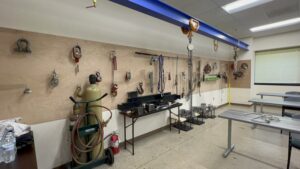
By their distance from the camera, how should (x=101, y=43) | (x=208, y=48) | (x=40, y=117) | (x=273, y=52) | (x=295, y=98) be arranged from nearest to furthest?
(x=40, y=117), (x=101, y=43), (x=295, y=98), (x=208, y=48), (x=273, y=52)

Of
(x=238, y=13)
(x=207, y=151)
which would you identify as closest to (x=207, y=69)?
(x=238, y=13)

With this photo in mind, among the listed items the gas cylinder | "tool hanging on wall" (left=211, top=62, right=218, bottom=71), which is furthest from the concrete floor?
"tool hanging on wall" (left=211, top=62, right=218, bottom=71)

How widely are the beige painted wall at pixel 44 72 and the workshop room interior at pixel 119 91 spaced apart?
0.04ft

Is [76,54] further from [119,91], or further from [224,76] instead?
[224,76]

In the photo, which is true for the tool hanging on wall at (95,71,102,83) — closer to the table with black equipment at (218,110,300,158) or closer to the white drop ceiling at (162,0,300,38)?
the white drop ceiling at (162,0,300,38)

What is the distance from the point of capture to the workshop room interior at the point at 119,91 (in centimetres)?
198

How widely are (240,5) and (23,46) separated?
427 cm

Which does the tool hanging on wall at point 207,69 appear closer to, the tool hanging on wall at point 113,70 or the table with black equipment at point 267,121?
the table with black equipment at point 267,121

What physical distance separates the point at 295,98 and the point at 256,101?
96 centimetres

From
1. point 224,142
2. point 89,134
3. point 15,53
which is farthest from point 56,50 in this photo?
point 224,142

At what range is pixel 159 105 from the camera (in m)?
3.52

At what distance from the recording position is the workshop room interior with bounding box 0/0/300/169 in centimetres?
198

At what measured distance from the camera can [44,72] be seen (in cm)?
218

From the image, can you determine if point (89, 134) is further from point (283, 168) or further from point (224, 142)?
point (283, 168)
